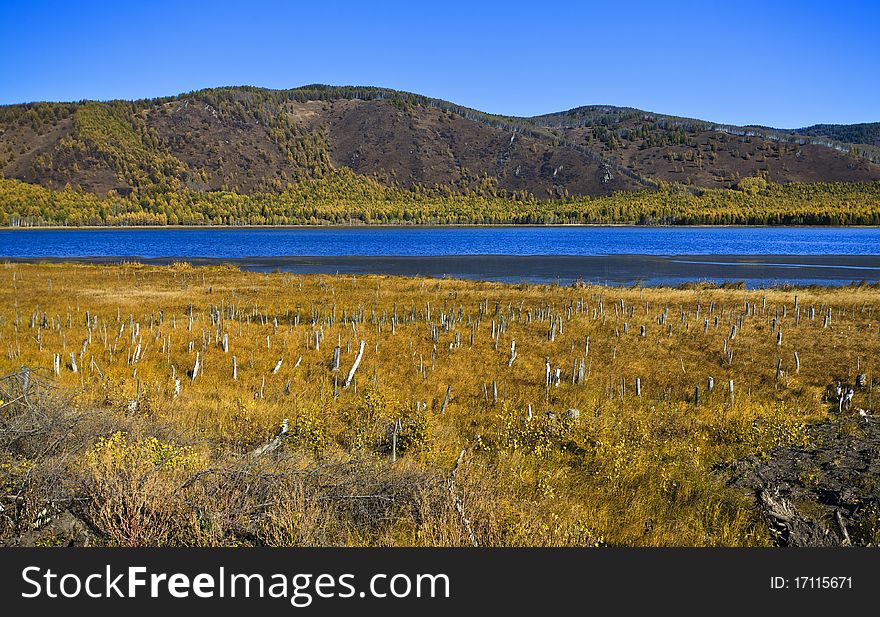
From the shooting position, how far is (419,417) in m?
14.2

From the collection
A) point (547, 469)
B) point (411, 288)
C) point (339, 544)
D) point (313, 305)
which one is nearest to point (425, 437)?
point (547, 469)

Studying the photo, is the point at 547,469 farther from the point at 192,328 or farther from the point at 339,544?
the point at 192,328

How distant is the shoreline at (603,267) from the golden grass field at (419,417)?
19500 mm

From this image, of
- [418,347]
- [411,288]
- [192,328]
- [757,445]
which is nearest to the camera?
[757,445]

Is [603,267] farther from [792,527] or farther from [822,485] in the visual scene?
[792,527]

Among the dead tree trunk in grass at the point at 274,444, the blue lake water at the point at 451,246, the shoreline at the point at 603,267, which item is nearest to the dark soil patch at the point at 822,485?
the dead tree trunk in grass at the point at 274,444

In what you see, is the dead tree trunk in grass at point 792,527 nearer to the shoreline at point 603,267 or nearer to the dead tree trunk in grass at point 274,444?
the dead tree trunk in grass at point 274,444

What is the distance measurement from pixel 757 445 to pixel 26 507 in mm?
13262

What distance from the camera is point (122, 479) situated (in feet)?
27.2

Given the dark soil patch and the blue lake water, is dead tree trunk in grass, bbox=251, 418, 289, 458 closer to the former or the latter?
the dark soil patch

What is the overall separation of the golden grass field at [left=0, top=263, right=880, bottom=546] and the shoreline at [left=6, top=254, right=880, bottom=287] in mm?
19500

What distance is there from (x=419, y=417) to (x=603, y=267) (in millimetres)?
57078

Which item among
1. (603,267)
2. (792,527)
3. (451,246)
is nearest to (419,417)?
(792,527)

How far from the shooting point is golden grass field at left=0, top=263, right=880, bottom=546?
27.3 feet
